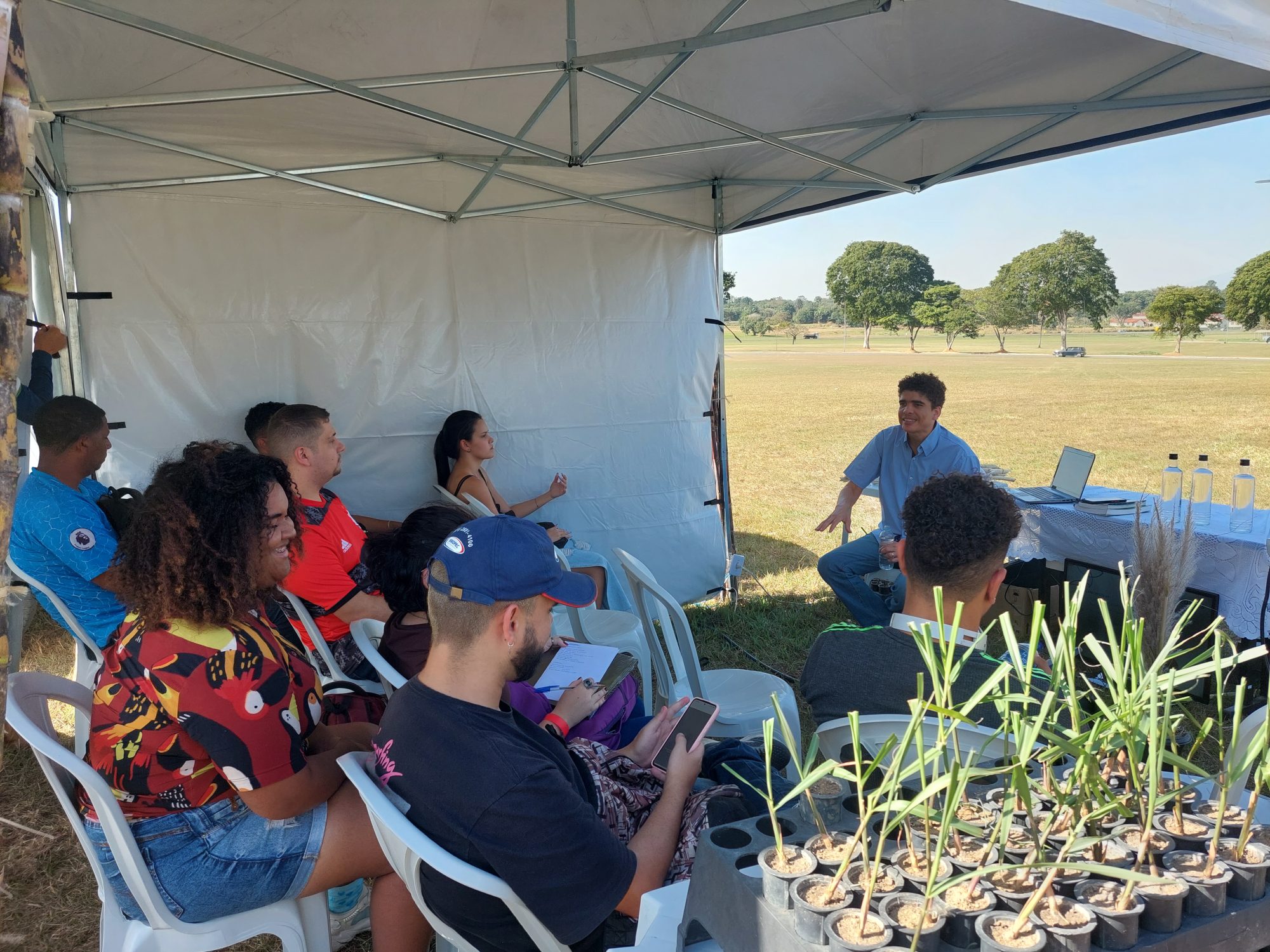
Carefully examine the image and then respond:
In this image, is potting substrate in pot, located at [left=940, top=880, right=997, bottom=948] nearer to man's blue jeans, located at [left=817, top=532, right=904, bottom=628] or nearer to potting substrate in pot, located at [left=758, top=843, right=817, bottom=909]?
potting substrate in pot, located at [left=758, top=843, right=817, bottom=909]

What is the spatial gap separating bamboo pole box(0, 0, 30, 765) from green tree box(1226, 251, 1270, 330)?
180 ft

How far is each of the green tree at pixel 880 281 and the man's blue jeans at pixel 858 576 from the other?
5797 cm

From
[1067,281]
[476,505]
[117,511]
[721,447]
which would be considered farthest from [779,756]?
[1067,281]

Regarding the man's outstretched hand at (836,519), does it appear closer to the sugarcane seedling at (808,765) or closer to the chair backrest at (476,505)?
the chair backrest at (476,505)

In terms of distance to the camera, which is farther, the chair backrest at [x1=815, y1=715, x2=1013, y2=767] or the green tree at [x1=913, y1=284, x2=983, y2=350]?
the green tree at [x1=913, y1=284, x2=983, y2=350]

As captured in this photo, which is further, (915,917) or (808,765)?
(808,765)

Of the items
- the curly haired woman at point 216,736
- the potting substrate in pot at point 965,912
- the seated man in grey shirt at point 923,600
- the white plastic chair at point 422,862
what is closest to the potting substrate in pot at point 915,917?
the potting substrate in pot at point 965,912

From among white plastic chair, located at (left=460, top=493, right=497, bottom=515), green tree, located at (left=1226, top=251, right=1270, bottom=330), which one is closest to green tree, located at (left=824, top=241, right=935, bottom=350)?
green tree, located at (left=1226, top=251, right=1270, bottom=330)

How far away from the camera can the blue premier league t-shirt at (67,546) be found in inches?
102

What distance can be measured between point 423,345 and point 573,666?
104 inches

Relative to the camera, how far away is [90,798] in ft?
4.91

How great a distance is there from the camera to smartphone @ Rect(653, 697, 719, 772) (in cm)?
165

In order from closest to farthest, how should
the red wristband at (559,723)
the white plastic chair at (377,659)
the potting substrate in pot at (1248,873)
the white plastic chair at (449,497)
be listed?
the potting substrate in pot at (1248,873)
the red wristband at (559,723)
the white plastic chair at (377,659)
the white plastic chair at (449,497)

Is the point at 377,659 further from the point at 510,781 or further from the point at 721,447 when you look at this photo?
the point at 721,447
